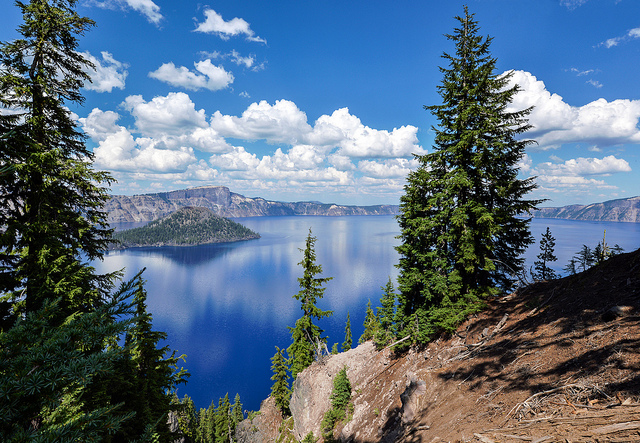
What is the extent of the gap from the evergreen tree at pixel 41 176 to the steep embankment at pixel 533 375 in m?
12.3

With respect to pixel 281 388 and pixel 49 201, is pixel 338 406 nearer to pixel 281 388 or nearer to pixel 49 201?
pixel 281 388

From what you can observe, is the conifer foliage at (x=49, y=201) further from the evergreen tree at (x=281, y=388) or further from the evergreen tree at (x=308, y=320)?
the evergreen tree at (x=281, y=388)

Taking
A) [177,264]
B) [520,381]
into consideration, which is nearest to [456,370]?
[520,381]

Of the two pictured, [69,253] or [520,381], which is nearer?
[520,381]

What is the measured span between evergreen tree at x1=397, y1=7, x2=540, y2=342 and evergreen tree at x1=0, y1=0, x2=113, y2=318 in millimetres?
15535

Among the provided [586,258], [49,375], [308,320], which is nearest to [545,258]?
[586,258]

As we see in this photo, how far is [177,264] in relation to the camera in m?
156

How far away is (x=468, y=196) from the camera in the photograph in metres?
15.1

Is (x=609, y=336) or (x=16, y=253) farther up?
(x=16, y=253)

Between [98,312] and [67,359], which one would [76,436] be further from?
[98,312]

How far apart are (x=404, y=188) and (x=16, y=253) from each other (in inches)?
746

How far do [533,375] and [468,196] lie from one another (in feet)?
34.9

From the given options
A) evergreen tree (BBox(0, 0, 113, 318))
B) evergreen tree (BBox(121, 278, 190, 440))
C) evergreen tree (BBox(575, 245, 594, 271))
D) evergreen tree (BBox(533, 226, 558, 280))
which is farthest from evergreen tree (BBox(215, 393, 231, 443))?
evergreen tree (BBox(575, 245, 594, 271))

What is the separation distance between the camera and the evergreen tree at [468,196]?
13.9 m
